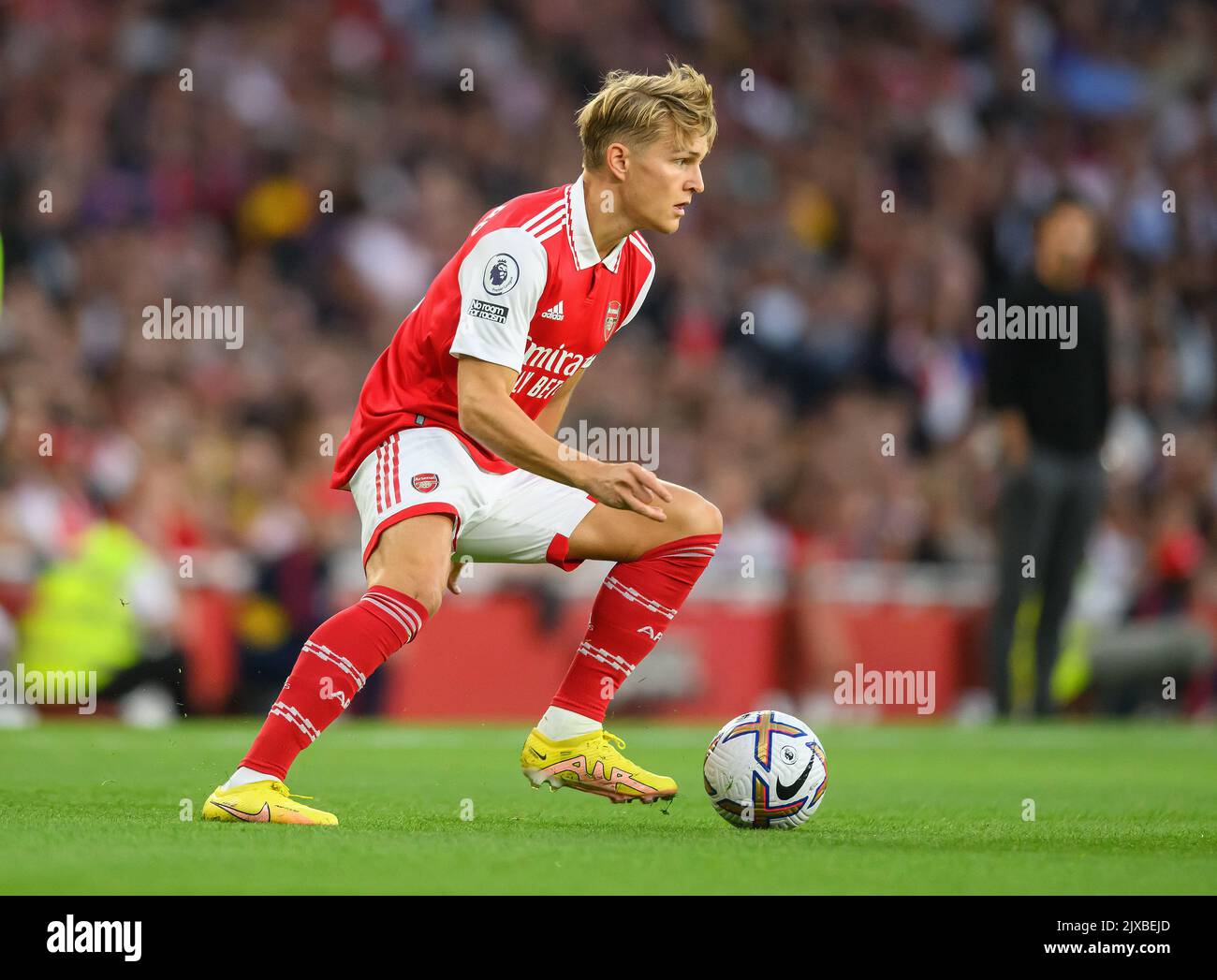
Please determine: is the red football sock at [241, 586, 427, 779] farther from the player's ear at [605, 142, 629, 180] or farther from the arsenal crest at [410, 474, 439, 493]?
the player's ear at [605, 142, 629, 180]

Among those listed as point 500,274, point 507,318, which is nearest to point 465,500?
point 507,318

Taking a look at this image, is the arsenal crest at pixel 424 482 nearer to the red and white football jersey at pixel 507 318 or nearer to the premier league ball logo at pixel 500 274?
the red and white football jersey at pixel 507 318

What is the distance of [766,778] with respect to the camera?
5305 millimetres

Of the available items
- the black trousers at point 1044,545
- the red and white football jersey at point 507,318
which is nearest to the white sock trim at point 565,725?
the red and white football jersey at point 507,318

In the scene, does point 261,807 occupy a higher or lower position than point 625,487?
lower

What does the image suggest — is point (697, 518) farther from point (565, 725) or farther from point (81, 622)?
point (81, 622)

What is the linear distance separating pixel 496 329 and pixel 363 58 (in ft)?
37.5

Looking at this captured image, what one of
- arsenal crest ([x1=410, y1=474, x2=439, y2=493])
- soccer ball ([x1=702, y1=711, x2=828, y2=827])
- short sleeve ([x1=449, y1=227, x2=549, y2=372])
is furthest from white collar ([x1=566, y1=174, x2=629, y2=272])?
soccer ball ([x1=702, y1=711, x2=828, y2=827])

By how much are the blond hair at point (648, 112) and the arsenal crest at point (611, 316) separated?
0.45 metres

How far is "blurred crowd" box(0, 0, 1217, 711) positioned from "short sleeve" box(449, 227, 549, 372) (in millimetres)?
6189

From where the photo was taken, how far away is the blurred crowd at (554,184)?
39.0 feet

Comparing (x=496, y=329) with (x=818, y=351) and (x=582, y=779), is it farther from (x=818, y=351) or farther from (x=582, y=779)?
(x=818, y=351)

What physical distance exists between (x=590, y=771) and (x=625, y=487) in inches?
42.1
